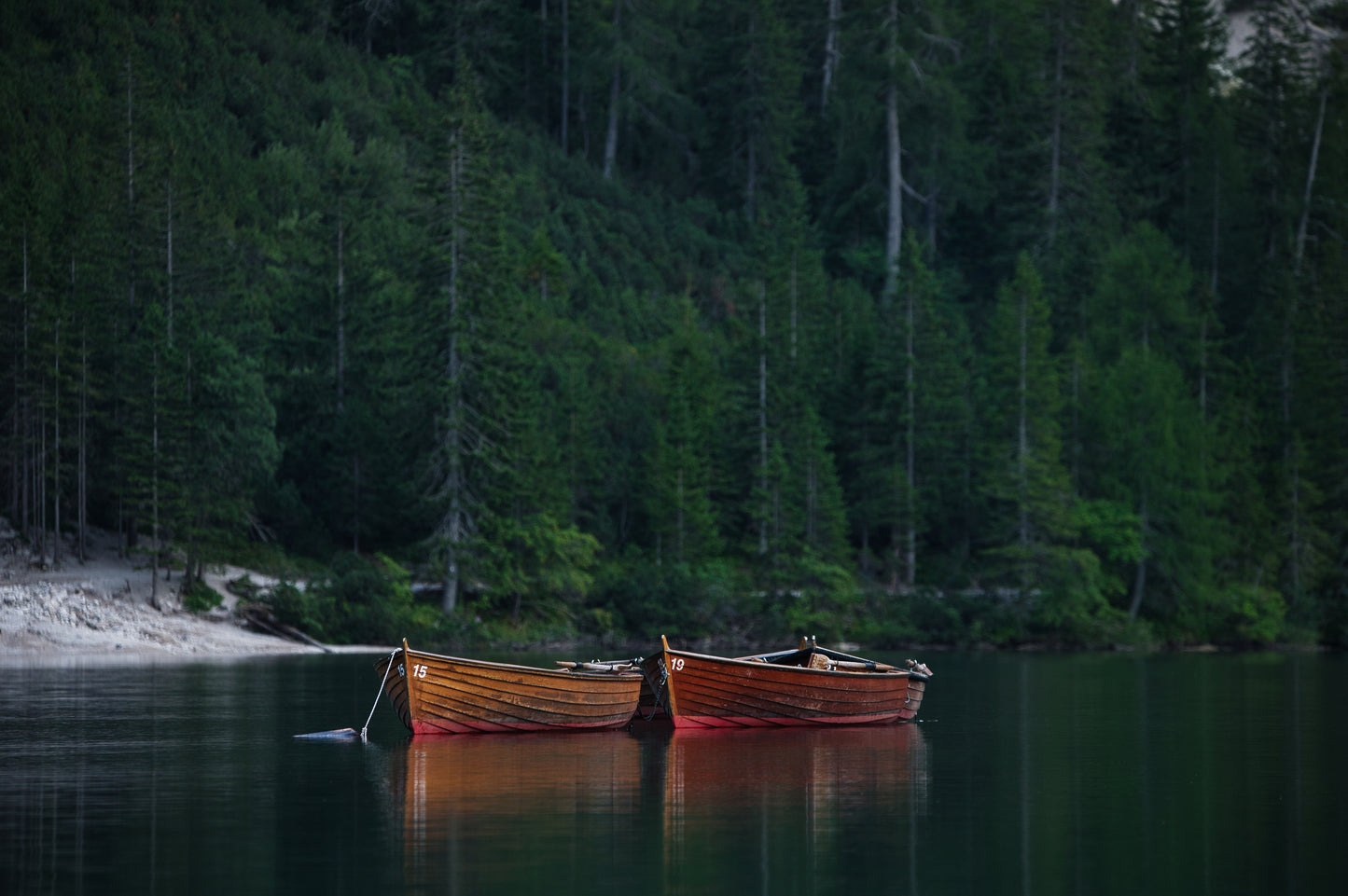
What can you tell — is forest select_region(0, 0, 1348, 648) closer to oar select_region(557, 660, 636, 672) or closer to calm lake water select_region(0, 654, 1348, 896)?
calm lake water select_region(0, 654, 1348, 896)

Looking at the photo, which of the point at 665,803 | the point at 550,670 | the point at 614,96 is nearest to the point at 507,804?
the point at 665,803

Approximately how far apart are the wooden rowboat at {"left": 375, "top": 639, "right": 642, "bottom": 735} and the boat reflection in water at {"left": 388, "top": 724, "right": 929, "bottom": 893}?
1.11 feet

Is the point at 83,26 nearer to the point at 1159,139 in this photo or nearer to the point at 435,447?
the point at 435,447

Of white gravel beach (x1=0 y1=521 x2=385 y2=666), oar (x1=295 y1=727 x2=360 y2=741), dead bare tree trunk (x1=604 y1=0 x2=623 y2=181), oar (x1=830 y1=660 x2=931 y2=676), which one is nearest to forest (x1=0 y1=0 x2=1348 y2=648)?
white gravel beach (x1=0 y1=521 x2=385 y2=666)

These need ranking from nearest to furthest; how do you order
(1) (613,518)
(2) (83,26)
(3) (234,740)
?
1. (3) (234,740)
2. (1) (613,518)
3. (2) (83,26)

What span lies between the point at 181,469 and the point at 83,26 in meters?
30.6

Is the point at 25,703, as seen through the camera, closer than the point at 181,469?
Yes

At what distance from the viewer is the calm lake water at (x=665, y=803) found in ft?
49.7

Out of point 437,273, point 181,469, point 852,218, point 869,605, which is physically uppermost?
point 852,218

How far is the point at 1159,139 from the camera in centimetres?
9100

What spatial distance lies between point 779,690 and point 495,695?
18.1ft

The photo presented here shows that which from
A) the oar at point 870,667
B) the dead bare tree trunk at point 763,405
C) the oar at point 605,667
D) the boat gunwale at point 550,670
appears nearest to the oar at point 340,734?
the boat gunwale at point 550,670

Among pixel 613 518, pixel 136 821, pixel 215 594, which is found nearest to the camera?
pixel 136 821

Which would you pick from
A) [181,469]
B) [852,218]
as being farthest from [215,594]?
[852,218]
